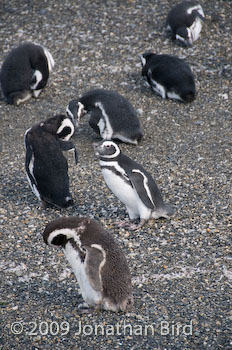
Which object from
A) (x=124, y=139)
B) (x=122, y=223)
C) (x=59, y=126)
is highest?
(x=59, y=126)

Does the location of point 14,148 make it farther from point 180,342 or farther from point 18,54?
point 180,342

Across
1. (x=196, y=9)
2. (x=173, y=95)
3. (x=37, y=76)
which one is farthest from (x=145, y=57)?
(x=196, y=9)

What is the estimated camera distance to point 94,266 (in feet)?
12.9

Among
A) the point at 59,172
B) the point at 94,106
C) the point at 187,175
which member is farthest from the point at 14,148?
the point at 187,175

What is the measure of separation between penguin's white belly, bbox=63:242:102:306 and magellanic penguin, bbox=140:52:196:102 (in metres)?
4.06

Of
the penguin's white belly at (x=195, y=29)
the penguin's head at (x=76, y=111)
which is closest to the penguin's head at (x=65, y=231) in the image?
the penguin's head at (x=76, y=111)

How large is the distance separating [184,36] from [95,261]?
5.74m

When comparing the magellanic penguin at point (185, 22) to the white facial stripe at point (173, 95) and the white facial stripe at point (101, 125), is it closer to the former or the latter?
the white facial stripe at point (173, 95)

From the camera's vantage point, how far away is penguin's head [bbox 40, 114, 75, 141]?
18.9ft

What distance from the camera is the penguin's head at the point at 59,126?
5.77m

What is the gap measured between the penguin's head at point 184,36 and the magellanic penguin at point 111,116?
2.36 meters

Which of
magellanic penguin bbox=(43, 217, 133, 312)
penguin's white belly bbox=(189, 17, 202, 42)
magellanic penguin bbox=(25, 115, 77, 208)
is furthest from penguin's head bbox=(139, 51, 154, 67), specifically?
magellanic penguin bbox=(43, 217, 133, 312)

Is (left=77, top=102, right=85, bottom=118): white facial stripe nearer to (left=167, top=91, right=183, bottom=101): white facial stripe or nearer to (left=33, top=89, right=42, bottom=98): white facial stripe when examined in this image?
(left=33, top=89, right=42, bottom=98): white facial stripe

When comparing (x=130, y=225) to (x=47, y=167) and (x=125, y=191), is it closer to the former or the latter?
(x=125, y=191)
